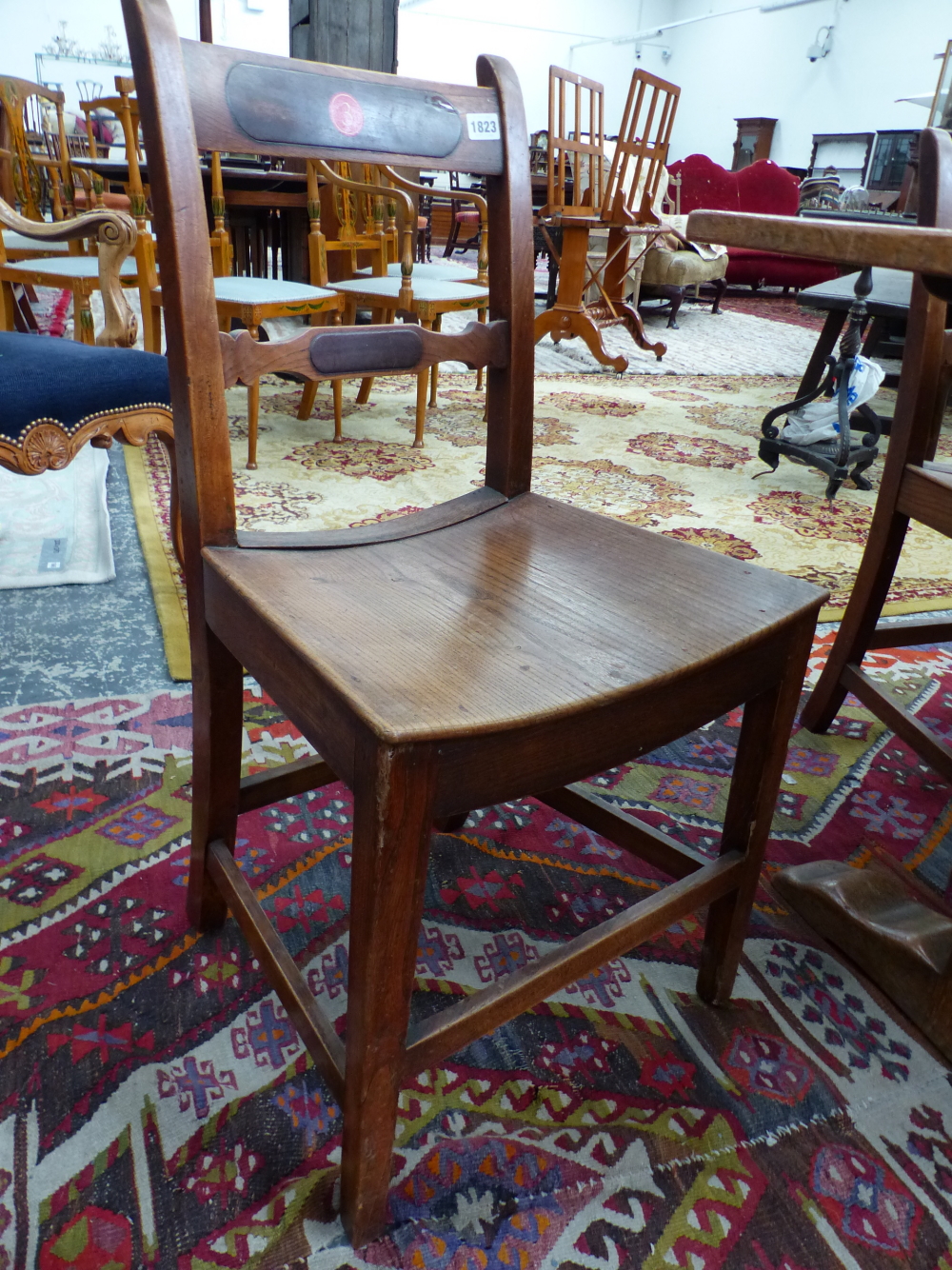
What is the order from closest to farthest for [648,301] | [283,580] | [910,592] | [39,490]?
[283,580] → [910,592] → [39,490] → [648,301]

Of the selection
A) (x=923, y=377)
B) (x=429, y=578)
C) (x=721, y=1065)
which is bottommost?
(x=721, y=1065)

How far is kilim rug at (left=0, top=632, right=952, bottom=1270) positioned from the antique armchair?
45cm

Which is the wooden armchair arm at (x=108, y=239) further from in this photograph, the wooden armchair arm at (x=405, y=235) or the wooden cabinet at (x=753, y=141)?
the wooden cabinet at (x=753, y=141)

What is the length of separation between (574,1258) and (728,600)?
0.56 meters

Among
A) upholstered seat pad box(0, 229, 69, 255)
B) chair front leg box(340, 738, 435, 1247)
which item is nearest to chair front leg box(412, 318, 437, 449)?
upholstered seat pad box(0, 229, 69, 255)

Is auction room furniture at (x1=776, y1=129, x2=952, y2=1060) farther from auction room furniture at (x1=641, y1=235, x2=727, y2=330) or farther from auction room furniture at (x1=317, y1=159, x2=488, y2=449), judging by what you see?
auction room furniture at (x1=641, y1=235, x2=727, y2=330)

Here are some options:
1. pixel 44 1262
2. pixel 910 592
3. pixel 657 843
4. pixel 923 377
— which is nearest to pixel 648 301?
pixel 910 592

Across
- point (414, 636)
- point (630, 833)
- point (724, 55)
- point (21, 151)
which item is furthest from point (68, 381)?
point (724, 55)

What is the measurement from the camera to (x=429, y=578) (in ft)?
2.58

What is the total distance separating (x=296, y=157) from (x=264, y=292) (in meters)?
1.67

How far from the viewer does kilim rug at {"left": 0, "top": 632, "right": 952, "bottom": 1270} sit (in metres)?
0.71

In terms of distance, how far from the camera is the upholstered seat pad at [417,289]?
2732 millimetres

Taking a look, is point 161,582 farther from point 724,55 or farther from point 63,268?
point 724,55

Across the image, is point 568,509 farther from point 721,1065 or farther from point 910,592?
point 910,592
